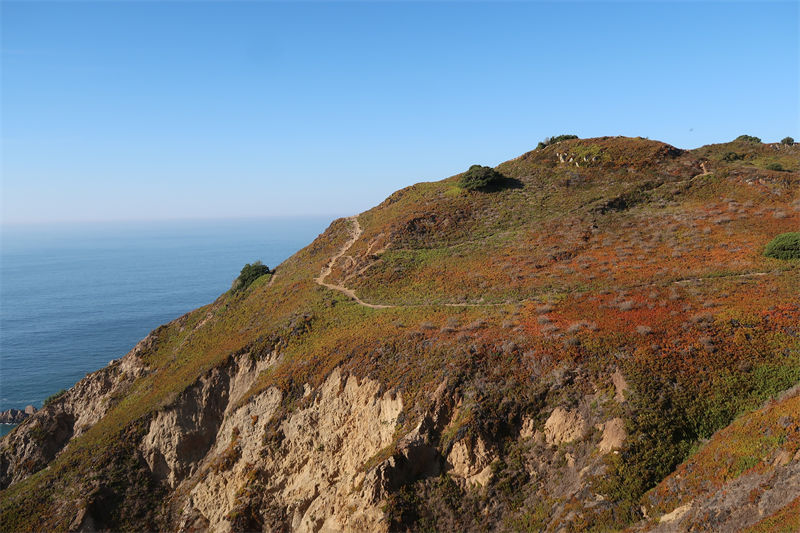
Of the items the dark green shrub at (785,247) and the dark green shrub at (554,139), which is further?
the dark green shrub at (554,139)

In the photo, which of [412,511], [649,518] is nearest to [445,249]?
[412,511]

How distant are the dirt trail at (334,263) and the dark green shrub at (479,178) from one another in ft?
55.5

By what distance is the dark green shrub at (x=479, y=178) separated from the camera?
63.8 meters

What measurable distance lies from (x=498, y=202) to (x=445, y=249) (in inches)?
528

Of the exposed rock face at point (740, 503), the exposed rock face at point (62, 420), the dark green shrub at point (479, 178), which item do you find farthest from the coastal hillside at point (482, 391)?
the dark green shrub at point (479, 178)

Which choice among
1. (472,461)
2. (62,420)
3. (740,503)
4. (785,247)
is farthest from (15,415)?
(785,247)

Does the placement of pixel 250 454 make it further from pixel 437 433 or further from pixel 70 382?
pixel 70 382

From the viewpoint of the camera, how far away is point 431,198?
216 ft

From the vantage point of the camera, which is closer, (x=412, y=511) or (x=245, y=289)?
(x=412, y=511)

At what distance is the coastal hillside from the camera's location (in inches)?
817

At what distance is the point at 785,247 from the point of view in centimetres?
3675

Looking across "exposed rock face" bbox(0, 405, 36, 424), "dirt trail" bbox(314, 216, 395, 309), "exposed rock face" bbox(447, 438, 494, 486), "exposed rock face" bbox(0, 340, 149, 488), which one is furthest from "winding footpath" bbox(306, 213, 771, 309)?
"exposed rock face" bbox(0, 405, 36, 424)

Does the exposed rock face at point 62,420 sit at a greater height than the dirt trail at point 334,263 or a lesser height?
lesser

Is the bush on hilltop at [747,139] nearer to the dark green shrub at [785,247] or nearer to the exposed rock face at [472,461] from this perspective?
the dark green shrub at [785,247]
